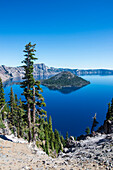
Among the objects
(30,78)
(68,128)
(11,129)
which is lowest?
(68,128)

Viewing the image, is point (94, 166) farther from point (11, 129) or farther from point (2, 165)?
point (11, 129)

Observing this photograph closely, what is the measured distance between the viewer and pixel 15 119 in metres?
61.6

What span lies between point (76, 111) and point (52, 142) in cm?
9357

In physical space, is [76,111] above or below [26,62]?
below

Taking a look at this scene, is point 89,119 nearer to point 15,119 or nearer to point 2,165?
point 15,119

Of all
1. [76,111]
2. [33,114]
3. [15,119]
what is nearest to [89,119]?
[76,111]

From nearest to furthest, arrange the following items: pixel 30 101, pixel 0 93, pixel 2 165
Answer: pixel 2 165
pixel 30 101
pixel 0 93

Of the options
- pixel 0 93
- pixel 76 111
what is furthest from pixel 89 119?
pixel 0 93

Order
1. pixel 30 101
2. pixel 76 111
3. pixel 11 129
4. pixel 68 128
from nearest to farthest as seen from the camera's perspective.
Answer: pixel 30 101
pixel 11 129
pixel 68 128
pixel 76 111

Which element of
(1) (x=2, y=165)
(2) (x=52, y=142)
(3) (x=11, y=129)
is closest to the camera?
(1) (x=2, y=165)

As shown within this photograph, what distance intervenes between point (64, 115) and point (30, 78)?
438ft

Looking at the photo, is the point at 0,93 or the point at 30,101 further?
the point at 0,93

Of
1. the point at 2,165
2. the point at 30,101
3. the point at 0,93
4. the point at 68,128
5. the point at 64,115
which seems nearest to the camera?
the point at 2,165

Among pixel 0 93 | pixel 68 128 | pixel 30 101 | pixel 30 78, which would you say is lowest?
pixel 68 128
